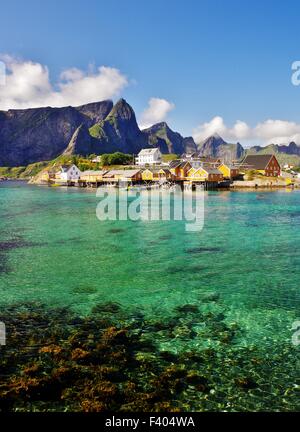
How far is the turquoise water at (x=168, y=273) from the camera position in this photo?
1114 cm

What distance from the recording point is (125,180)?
97750mm

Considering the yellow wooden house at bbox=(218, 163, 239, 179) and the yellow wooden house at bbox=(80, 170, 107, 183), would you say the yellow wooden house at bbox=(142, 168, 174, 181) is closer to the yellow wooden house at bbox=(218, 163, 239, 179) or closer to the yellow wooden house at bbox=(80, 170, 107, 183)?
the yellow wooden house at bbox=(80, 170, 107, 183)

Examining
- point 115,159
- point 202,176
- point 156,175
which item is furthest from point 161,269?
point 115,159

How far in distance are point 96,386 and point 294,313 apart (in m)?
7.31

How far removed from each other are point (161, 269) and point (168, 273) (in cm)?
78

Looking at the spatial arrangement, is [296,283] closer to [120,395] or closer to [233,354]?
[233,354]

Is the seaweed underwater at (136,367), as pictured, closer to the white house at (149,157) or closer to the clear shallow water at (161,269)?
the clear shallow water at (161,269)

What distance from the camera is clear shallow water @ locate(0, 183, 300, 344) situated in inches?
472

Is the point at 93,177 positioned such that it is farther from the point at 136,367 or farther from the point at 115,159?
the point at 136,367

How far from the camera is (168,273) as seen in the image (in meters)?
15.9

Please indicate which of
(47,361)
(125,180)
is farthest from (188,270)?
(125,180)

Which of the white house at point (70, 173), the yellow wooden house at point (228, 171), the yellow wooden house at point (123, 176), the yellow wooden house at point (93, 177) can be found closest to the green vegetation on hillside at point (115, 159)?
the white house at point (70, 173)

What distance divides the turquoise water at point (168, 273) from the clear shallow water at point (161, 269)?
40 mm
